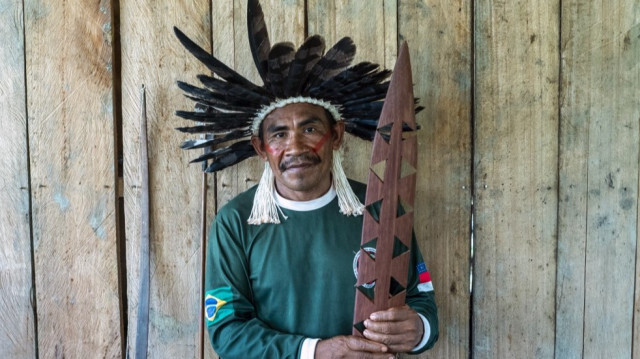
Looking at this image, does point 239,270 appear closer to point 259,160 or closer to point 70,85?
point 259,160

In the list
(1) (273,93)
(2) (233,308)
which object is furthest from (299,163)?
(2) (233,308)

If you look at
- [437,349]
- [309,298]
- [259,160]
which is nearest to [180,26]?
[259,160]

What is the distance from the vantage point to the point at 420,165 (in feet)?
6.08

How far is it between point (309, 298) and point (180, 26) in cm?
109

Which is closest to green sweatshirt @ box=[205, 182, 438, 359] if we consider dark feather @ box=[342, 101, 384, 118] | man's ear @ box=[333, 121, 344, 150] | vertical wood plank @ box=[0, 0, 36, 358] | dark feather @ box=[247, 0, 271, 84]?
man's ear @ box=[333, 121, 344, 150]

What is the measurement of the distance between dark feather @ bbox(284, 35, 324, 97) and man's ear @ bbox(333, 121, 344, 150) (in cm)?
22

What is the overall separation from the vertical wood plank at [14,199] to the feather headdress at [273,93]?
67cm

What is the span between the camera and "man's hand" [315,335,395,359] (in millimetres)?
1329

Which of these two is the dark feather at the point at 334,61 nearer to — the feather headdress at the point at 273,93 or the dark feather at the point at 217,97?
the feather headdress at the point at 273,93

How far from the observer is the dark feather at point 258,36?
144 centimetres

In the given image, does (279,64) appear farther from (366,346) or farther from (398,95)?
(366,346)

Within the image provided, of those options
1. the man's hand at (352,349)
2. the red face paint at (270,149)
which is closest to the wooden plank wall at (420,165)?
the red face paint at (270,149)

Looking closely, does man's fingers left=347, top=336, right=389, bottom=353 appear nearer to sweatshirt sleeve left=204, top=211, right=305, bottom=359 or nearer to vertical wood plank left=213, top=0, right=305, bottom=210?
sweatshirt sleeve left=204, top=211, right=305, bottom=359

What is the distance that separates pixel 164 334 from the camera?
1.88 meters
